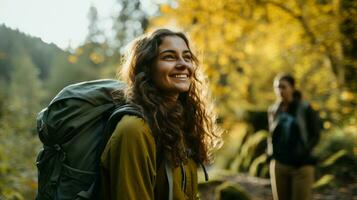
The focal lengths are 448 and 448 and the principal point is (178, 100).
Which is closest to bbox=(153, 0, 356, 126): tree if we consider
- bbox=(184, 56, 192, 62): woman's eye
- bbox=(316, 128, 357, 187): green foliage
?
bbox=(316, 128, 357, 187): green foliage

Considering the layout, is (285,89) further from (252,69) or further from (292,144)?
(252,69)

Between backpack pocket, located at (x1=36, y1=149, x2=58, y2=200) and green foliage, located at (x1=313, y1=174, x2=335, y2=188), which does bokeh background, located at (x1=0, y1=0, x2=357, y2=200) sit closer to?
green foliage, located at (x1=313, y1=174, x2=335, y2=188)

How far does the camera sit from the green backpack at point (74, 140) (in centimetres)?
204

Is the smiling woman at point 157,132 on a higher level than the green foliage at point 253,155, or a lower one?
higher

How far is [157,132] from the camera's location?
2.19 m

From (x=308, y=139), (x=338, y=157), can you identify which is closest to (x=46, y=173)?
(x=308, y=139)

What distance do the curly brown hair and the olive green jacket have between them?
16cm

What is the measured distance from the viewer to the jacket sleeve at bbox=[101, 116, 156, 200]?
6.46ft

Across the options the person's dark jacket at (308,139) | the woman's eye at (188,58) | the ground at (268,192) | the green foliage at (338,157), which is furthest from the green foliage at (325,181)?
the woman's eye at (188,58)

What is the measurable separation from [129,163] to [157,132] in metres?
0.27

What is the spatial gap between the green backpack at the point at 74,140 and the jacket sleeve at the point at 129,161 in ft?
0.27

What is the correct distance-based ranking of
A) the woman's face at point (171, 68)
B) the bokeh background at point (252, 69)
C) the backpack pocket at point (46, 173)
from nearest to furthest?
the backpack pocket at point (46, 173), the woman's face at point (171, 68), the bokeh background at point (252, 69)

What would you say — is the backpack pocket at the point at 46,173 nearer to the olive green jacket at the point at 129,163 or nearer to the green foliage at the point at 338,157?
the olive green jacket at the point at 129,163

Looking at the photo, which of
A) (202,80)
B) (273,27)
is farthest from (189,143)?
(273,27)
